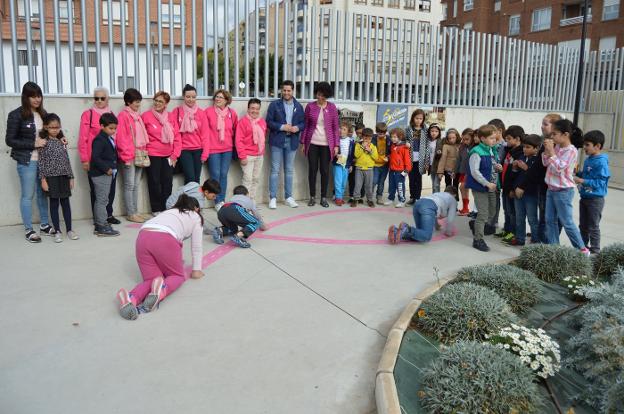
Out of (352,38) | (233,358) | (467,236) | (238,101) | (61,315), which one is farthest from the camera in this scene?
(352,38)

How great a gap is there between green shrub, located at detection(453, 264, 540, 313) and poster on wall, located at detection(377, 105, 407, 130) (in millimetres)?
6194

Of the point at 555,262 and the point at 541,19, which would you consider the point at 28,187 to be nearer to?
the point at 555,262

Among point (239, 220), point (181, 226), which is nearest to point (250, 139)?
point (239, 220)

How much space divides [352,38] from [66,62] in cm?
532

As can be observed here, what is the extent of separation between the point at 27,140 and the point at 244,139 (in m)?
3.34

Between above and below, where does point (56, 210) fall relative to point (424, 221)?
→ above

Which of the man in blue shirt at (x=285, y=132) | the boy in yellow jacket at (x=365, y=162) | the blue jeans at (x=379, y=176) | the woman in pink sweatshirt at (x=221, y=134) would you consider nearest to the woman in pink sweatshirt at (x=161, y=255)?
the woman in pink sweatshirt at (x=221, y=134)

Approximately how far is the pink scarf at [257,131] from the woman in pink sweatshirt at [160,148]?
129 cm

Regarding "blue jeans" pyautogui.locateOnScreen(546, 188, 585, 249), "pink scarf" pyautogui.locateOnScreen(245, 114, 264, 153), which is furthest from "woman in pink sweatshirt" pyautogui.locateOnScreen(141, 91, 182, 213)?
"blue jeans" pyautogui.locateOnScreen(546, 188, 585, 249)

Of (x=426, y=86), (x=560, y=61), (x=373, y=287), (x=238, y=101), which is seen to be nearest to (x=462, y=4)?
(x=560, y=61)

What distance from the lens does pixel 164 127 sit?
25.7ft

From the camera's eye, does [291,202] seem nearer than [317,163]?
Yes

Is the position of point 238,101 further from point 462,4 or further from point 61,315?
point 462,4

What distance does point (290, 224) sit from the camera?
26.3ft
